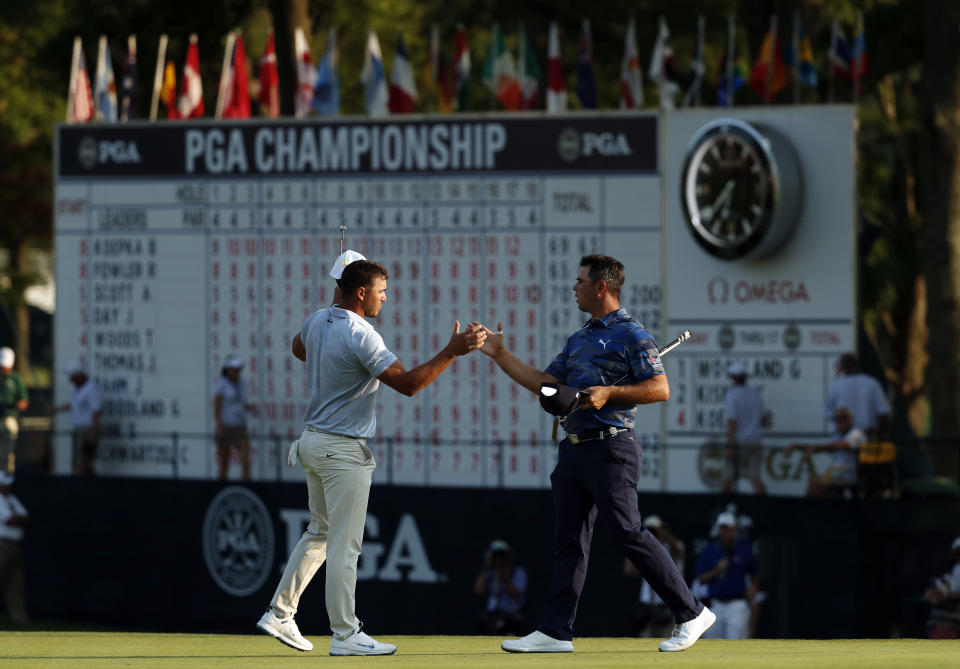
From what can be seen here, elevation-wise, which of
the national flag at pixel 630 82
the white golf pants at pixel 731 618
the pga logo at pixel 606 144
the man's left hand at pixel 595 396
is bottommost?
the white golf pants at pixel 731 618

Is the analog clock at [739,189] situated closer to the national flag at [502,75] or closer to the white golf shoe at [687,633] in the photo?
the national flag at [502,75]

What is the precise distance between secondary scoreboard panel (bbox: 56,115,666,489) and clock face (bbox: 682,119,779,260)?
52 centimetres

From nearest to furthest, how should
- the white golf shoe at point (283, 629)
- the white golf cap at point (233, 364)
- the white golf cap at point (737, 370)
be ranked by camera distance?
the white golf shoe at point (283, 629), the white golf cap at point (737, 370), the white golf cap at point (233, 364)

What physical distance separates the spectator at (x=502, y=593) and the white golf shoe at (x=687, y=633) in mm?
9210

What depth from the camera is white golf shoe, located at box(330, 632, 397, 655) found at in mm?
9914

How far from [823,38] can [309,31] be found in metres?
7.82

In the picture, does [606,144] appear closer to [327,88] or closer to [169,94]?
[327,88]

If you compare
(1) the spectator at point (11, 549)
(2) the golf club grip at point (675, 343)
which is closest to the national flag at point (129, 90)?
(1) the spectator at point (11, 549)

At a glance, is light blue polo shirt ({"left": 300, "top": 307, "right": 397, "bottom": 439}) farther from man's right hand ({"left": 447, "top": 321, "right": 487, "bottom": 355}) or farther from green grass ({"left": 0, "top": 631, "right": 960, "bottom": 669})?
green grass ({"left": 0, "top": 631, "right": 960, "bottom": 669})

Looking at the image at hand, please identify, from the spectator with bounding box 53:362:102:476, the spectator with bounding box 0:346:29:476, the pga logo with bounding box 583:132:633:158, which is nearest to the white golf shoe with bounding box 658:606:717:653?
the pga logo with bounding box 583:132:633:158

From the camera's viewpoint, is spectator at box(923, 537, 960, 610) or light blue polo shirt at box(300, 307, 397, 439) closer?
light blue polo shirt at box(300, 307, 397, 439)

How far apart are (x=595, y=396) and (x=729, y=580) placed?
881cm

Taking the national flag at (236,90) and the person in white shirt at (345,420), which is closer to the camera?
Result: the person in white shirt at (345,420)

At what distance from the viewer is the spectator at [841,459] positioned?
60.6 feet
